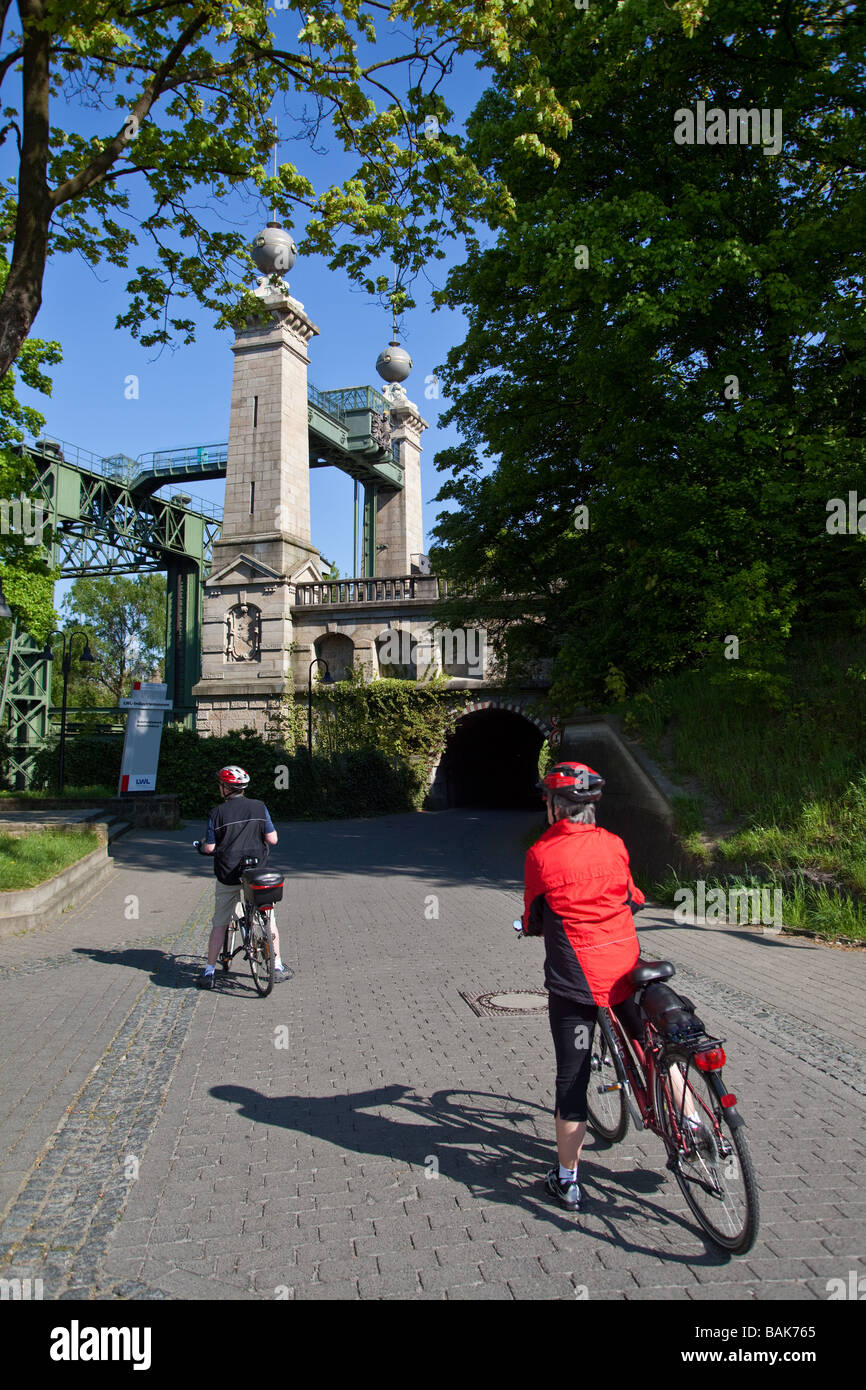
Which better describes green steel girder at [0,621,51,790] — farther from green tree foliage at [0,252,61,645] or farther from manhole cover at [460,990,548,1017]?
manhole cover at [460,990,548,1017]

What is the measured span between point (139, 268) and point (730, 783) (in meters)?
9.63

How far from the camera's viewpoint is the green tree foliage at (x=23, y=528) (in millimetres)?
18672

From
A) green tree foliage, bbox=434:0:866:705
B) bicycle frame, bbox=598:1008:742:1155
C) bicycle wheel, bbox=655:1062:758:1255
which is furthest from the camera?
green tree foliage, bbox=434:0:866:705

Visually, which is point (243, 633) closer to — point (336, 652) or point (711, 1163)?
point (336, 652)

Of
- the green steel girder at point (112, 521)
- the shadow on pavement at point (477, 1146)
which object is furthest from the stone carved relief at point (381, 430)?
the shadow on pavement at point (477, 1146)

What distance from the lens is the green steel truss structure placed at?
33031 millimetres

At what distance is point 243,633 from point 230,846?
22.5m

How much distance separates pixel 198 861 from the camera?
16.1 meters

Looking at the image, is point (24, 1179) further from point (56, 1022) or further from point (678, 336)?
point (678, 336)

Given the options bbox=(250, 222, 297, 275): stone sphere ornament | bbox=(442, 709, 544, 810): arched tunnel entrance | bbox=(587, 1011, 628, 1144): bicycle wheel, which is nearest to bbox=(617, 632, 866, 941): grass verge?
bbox=(587, 1011, 628, 1144): bicycle wheel

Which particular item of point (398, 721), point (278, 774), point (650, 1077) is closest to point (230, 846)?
point (650, 1077)

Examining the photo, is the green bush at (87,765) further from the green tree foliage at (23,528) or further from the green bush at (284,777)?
the green tree foliage at (23,528)

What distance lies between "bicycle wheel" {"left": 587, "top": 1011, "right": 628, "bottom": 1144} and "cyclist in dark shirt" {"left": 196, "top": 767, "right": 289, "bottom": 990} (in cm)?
359
